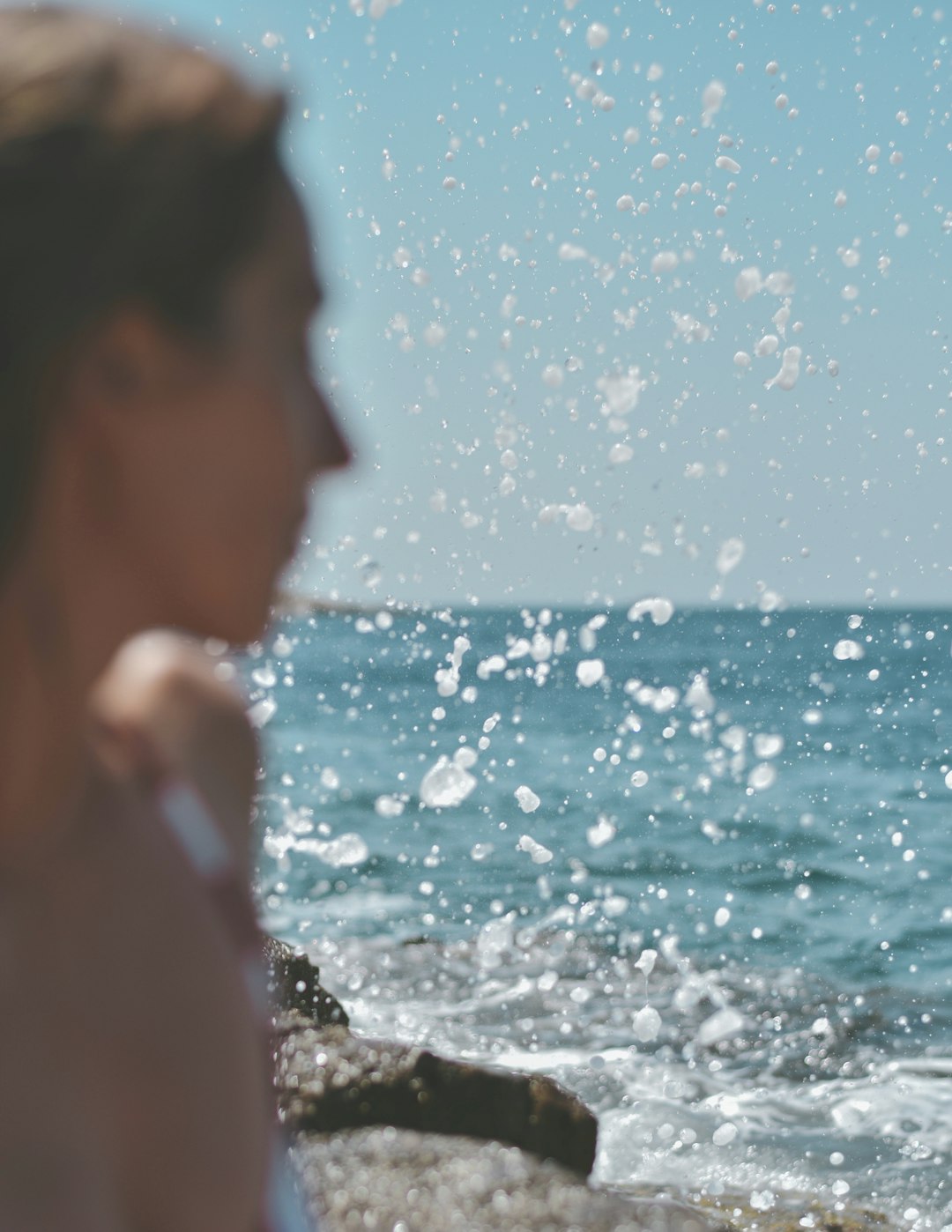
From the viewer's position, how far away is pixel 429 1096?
194 inches

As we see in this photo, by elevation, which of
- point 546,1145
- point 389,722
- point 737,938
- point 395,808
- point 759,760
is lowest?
point 546,1145

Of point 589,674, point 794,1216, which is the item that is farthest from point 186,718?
point 589,674

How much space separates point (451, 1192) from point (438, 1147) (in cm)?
32

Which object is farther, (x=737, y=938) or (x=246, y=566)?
(x=737, y=938)

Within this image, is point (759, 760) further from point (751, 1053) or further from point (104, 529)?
point (104, 529)

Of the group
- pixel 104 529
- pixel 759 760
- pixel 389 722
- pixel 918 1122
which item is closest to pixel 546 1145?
pixel 918 1122

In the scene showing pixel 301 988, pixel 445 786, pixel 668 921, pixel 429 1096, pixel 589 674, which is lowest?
pixel 429 1096

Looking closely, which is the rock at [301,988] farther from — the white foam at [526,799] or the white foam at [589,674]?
the white foam at [589,674]

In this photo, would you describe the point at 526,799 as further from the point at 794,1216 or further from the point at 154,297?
the point at 154,297

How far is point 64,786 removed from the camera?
2.52 feet

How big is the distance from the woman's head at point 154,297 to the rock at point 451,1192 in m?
3.45

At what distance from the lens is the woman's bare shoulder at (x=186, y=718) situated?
3.27ft

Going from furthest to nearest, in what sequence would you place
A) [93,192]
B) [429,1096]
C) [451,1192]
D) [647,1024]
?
[647,1024], [429,1096], [451,1192], [93,192]

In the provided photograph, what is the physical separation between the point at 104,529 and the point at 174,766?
26 centimetres
